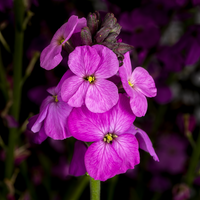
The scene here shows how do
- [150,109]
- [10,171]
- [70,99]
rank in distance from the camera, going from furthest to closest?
[150,109], [10,171], [70,99]

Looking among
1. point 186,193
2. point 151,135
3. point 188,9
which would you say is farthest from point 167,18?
point 186,193

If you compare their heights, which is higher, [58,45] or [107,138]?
[58,45]

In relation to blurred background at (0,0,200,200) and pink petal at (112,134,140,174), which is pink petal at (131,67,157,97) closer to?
pink petal at (112,134,140,174)

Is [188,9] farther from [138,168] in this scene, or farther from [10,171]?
[10,171]

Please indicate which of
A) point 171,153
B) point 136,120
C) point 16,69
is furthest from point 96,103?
point 171,153

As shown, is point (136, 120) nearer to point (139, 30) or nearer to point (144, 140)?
point (139, 30)

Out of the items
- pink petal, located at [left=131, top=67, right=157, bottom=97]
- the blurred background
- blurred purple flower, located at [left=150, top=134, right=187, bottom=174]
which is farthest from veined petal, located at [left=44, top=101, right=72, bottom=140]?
blurred purple flower, located at [left=150, top=134, right=187, bottom=174]
